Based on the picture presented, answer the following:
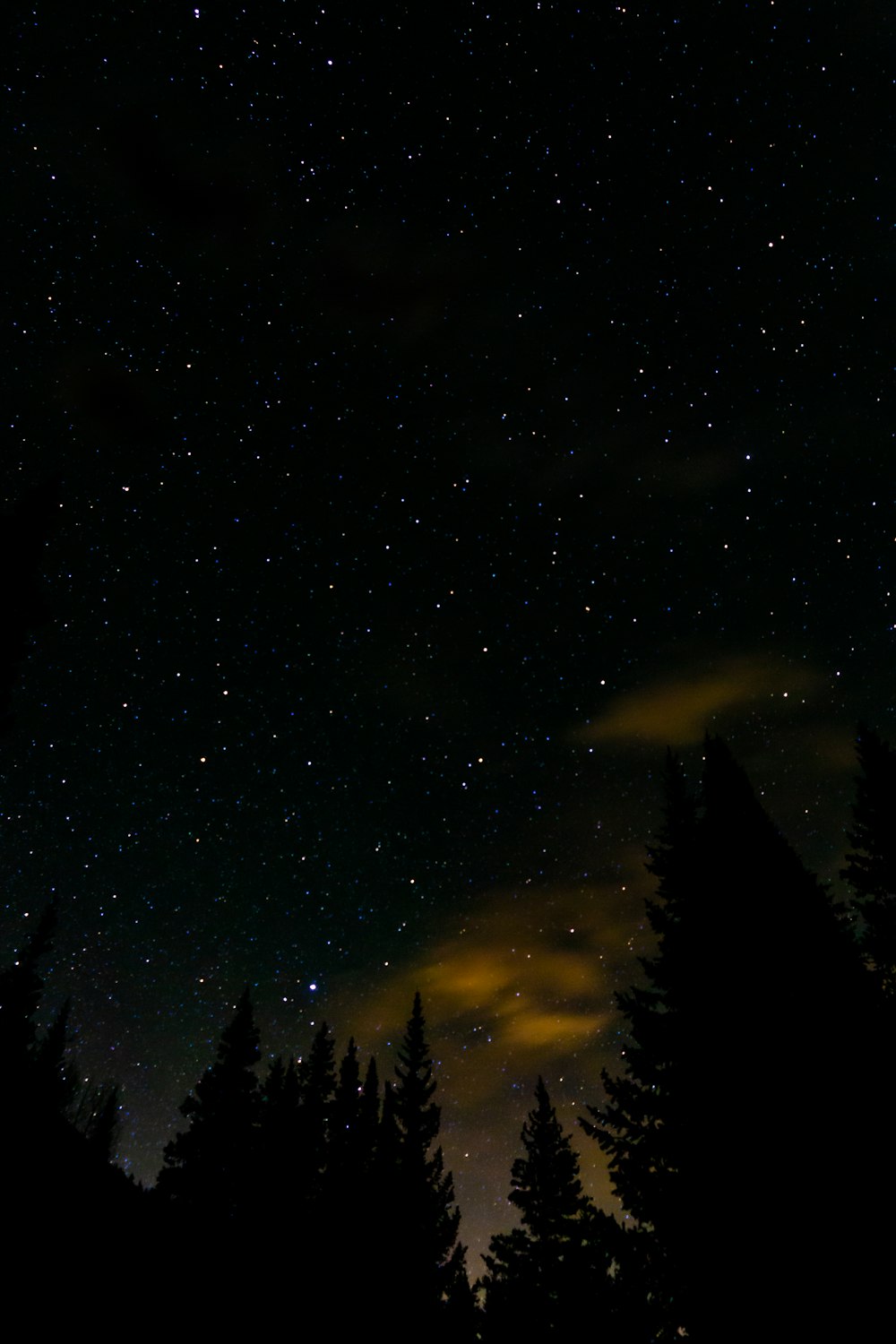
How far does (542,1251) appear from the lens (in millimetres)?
26656

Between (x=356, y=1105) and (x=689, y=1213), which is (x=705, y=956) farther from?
(x=356, y=1105)

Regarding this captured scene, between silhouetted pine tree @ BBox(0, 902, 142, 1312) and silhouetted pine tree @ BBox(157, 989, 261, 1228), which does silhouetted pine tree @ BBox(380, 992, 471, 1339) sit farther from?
silhouetted pine tree @ BBox(0, 902, 142, 1312)

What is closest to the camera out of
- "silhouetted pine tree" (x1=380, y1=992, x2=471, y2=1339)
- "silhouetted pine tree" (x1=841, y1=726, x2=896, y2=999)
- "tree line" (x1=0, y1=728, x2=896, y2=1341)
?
"tree line" (x1=0, y1=728, x2=896, y2=1341)

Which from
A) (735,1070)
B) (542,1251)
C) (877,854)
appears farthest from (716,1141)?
(542,1251)

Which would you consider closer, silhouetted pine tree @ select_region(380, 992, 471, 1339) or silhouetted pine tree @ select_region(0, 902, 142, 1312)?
silhouetted pine tree @ select_region(0, 902, 142, 1312)

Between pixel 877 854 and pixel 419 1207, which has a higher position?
pixel 877 854

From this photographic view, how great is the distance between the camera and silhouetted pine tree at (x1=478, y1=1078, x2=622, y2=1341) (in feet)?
61.2

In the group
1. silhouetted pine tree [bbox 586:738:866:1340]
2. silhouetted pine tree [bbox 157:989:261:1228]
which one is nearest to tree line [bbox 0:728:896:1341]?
silhouetted pine tree [bbox 586:738:866:1340]

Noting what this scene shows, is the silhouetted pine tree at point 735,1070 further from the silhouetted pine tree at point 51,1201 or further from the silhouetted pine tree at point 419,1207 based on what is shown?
the silhouetted pine tree at point 419,1207

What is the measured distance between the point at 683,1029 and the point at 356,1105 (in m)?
28.3

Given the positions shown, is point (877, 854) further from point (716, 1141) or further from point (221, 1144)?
point (221, 1144)

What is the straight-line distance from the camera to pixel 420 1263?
87.9ft

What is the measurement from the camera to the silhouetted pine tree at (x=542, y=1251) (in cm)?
1866

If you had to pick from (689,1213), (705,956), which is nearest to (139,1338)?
(689,1213)
